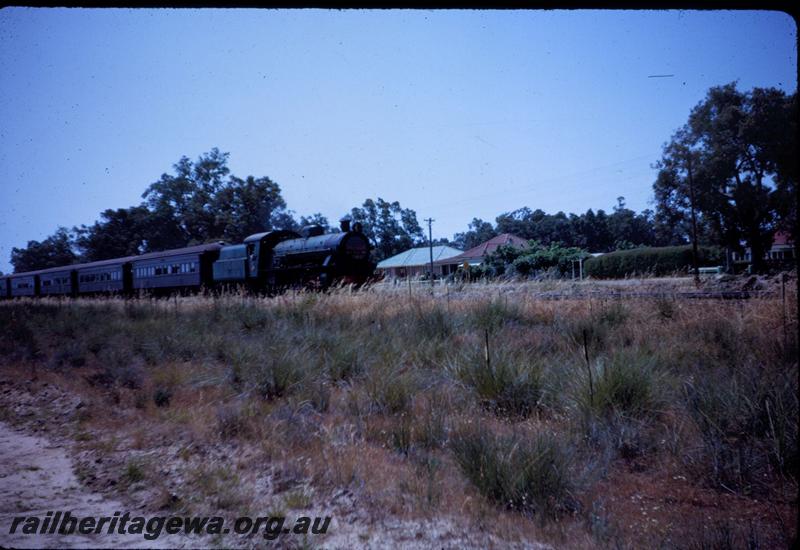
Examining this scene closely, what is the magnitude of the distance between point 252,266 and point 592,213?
36584 mm

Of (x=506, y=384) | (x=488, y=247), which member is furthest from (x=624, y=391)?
(x=488, y=247)

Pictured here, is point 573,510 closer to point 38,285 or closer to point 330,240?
point 330,240

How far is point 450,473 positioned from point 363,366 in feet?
9.17

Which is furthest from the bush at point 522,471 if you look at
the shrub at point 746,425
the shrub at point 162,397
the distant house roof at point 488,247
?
the distant house roof at point 488,247

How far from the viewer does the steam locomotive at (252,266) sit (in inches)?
685

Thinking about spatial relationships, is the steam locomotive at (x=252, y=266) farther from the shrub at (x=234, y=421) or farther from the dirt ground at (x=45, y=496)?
the dirt ground at (x=45, y=496)

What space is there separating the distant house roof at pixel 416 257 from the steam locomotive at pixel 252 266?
71.9ft

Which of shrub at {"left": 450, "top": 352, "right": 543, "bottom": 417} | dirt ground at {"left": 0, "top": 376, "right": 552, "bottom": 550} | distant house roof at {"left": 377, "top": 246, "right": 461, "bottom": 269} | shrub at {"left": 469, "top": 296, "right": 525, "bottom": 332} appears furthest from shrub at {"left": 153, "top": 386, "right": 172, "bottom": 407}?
distant house roof at {"left": 377, "top": 246, "right": 461, "bottom": 269}

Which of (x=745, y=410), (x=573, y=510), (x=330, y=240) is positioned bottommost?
(x=573, y=510)

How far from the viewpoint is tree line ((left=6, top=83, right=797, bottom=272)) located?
691 inches

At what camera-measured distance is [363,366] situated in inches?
235

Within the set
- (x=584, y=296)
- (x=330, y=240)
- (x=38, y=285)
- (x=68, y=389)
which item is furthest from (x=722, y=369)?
(x=38, y=285)

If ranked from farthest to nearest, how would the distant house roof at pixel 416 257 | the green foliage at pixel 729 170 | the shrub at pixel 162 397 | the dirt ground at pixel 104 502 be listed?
the distant house roof at pixel 416 257
the green foliage at pixel 729 170
the shrub at pixel 162 397
the dirt ground at pixel 104 502

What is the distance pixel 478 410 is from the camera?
179 inches
